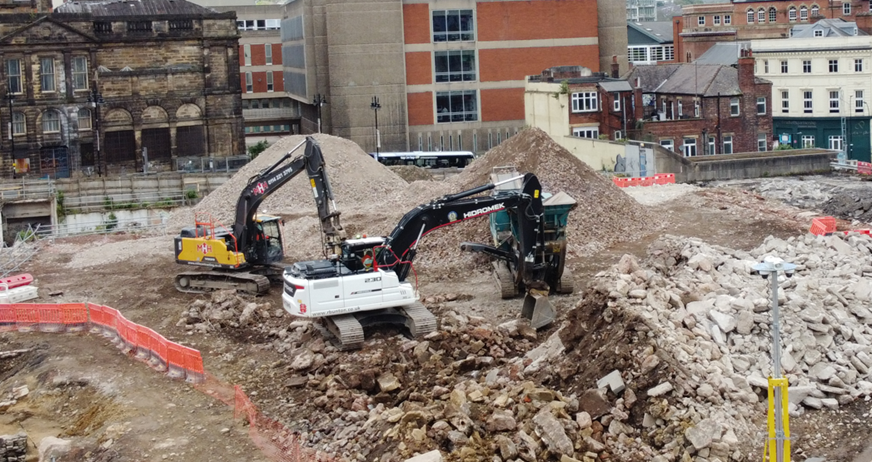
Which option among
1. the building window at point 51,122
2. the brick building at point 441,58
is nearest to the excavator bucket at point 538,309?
the building window at point 51,122

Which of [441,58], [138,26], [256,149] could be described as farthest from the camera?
[441,58]

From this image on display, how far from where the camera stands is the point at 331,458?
65.5ft

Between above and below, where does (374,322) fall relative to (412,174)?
below

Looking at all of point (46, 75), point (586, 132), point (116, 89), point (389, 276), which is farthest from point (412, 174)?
point (389, 276)

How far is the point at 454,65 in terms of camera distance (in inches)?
2805

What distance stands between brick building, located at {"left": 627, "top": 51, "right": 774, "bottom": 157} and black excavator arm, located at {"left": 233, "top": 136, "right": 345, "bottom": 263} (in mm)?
31831

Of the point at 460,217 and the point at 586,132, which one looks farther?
the point at 586,132

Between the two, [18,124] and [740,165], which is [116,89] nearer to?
[18,124]

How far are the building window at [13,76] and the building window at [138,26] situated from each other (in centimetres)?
579

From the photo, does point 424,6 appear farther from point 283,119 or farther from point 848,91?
point 848,91

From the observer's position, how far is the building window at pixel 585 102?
201 feet

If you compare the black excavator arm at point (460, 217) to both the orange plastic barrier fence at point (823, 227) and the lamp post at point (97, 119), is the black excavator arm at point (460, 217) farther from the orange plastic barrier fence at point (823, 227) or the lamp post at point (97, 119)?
the lamp post at point (97, 119)

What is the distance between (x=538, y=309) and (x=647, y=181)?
80.4ft

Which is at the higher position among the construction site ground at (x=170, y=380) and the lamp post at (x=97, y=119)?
the lamp post at (x=97, y=119)
